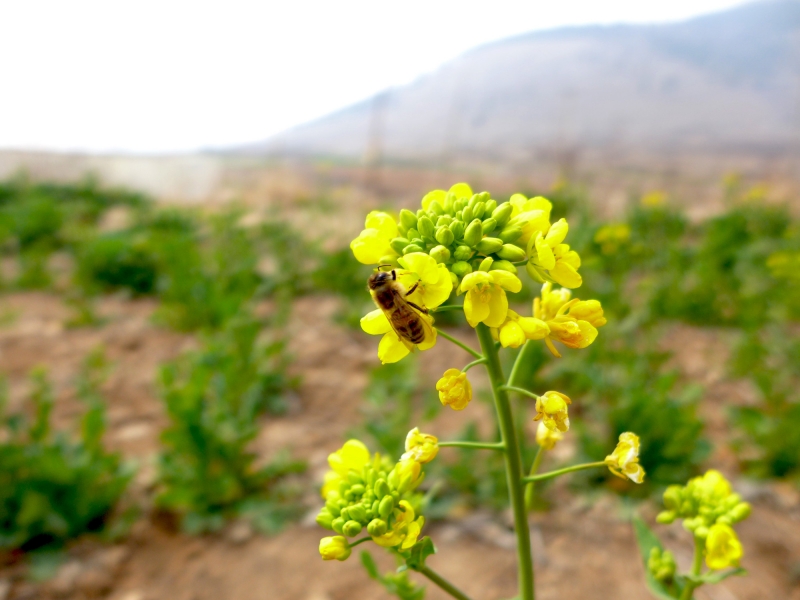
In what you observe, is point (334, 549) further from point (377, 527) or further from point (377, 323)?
point (377, 323)

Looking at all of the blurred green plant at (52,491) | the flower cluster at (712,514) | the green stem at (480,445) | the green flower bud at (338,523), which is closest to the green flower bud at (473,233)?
the green stem at (480,445)

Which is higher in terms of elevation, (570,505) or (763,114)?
(763,114)

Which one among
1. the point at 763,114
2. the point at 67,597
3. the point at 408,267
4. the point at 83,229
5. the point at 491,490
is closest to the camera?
the point at 408,267

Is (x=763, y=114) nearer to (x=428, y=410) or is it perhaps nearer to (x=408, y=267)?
(x=428, y=410)

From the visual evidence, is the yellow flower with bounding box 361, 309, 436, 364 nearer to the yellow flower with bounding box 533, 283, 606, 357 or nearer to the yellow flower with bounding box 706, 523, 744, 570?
the yellow flower with bounding box 533, 283, 606, 357

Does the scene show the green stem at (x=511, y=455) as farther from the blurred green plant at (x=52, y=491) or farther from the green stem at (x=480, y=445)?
the blurred green plant at (x=52, y=491)

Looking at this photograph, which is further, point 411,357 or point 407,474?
point 411,357

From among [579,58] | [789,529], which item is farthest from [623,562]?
[579,58]
